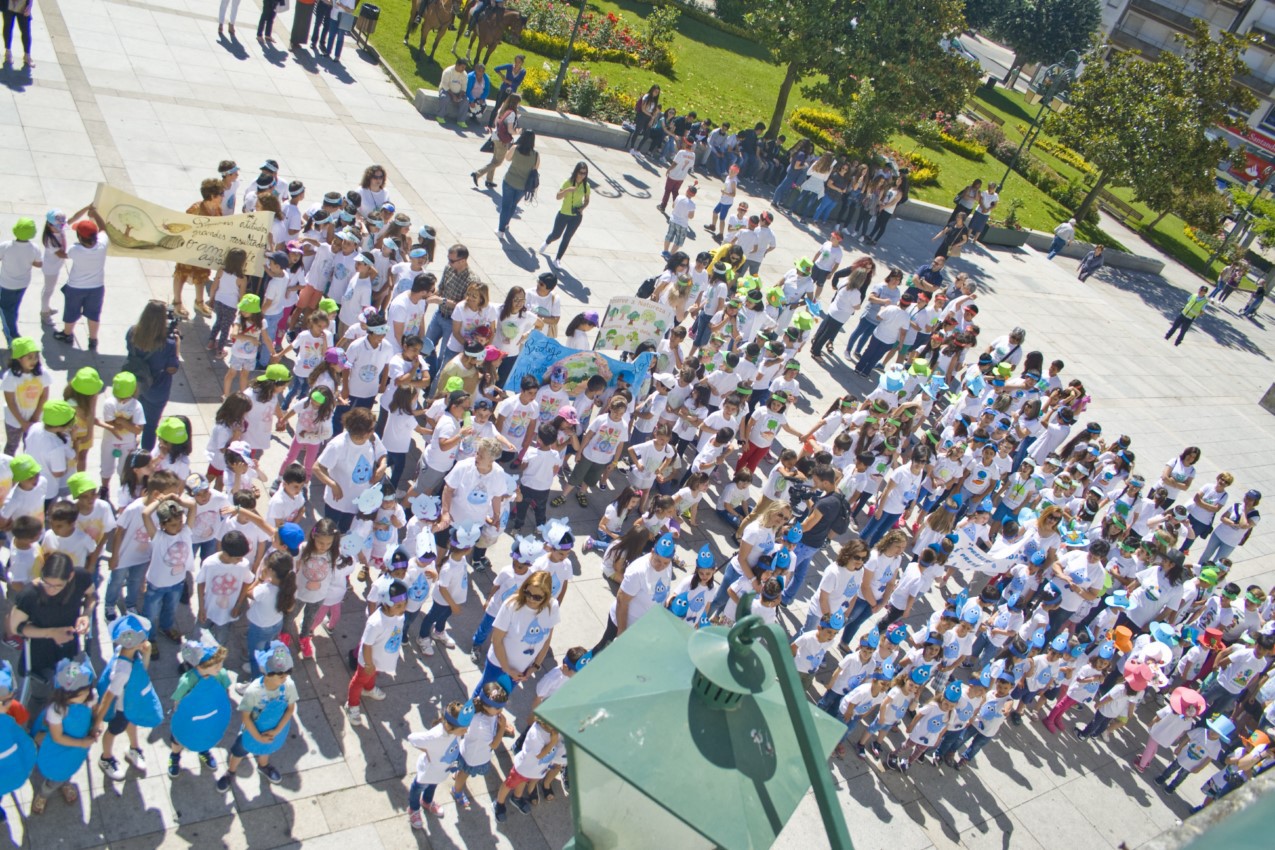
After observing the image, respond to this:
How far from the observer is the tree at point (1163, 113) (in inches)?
1128

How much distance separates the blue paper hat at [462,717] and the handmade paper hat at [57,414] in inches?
148

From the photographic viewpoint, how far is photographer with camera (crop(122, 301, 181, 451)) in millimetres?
8984

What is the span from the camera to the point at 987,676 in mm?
10062

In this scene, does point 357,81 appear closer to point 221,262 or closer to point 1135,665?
point 221,262

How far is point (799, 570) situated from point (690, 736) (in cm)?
868

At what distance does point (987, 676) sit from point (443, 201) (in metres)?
11.8

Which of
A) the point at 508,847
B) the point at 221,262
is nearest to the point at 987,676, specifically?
the point at 508,847

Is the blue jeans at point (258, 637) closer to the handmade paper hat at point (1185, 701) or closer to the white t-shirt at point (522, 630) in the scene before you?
the white t-shirt at point (522, 630)

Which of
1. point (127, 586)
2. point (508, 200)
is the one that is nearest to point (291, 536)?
point (127, 586)

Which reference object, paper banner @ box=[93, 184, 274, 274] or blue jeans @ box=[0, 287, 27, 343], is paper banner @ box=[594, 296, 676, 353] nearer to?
paper banner @ box=[93, 184, 274, 274]

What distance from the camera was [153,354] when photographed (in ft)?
29.8

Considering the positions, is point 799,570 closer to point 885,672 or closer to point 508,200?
point 885,672

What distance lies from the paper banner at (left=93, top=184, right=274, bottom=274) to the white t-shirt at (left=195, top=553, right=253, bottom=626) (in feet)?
14.2

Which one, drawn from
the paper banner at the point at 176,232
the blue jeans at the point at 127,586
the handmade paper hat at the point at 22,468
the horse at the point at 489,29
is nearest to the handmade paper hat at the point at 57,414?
the handmade paper hat at the point at 22,468
